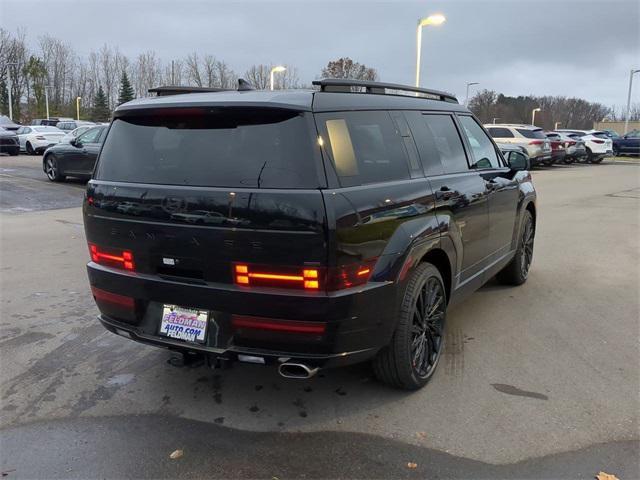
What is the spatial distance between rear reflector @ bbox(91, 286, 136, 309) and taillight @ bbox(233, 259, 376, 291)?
0.80m

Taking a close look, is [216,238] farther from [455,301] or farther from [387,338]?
[455,301]

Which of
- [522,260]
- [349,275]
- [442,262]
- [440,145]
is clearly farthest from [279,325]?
[522,260]

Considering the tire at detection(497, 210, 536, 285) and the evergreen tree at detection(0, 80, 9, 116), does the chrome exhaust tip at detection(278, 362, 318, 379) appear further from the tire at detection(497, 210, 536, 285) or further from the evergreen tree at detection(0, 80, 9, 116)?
the evergreen tree at detection(0, 80, 9, 116)

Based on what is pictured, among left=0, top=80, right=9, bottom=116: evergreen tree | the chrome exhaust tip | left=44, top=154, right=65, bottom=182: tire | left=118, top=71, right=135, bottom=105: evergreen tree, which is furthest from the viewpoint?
left=118, top=71, right=135, bottom=105: evergreen tree

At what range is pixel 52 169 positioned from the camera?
15.0 metres

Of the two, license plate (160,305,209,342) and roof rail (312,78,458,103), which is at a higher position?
roof rail (312,78,458,103)

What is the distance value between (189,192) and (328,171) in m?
0.77

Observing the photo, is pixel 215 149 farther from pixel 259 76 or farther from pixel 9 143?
pixel 259 76

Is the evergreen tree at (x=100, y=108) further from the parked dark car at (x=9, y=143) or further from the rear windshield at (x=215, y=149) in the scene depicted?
the rear windshield at (x=215, y=149)

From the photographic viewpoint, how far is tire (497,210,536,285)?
19.0 feet

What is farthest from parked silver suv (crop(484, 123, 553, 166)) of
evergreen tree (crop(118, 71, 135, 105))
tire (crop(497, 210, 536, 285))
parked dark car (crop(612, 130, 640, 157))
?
evergreen tree (crop(118, 71, 135, 105))

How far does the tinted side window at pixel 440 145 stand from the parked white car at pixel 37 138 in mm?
23956

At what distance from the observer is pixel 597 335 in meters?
4.61

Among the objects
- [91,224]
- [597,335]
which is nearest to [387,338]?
[91,224]
